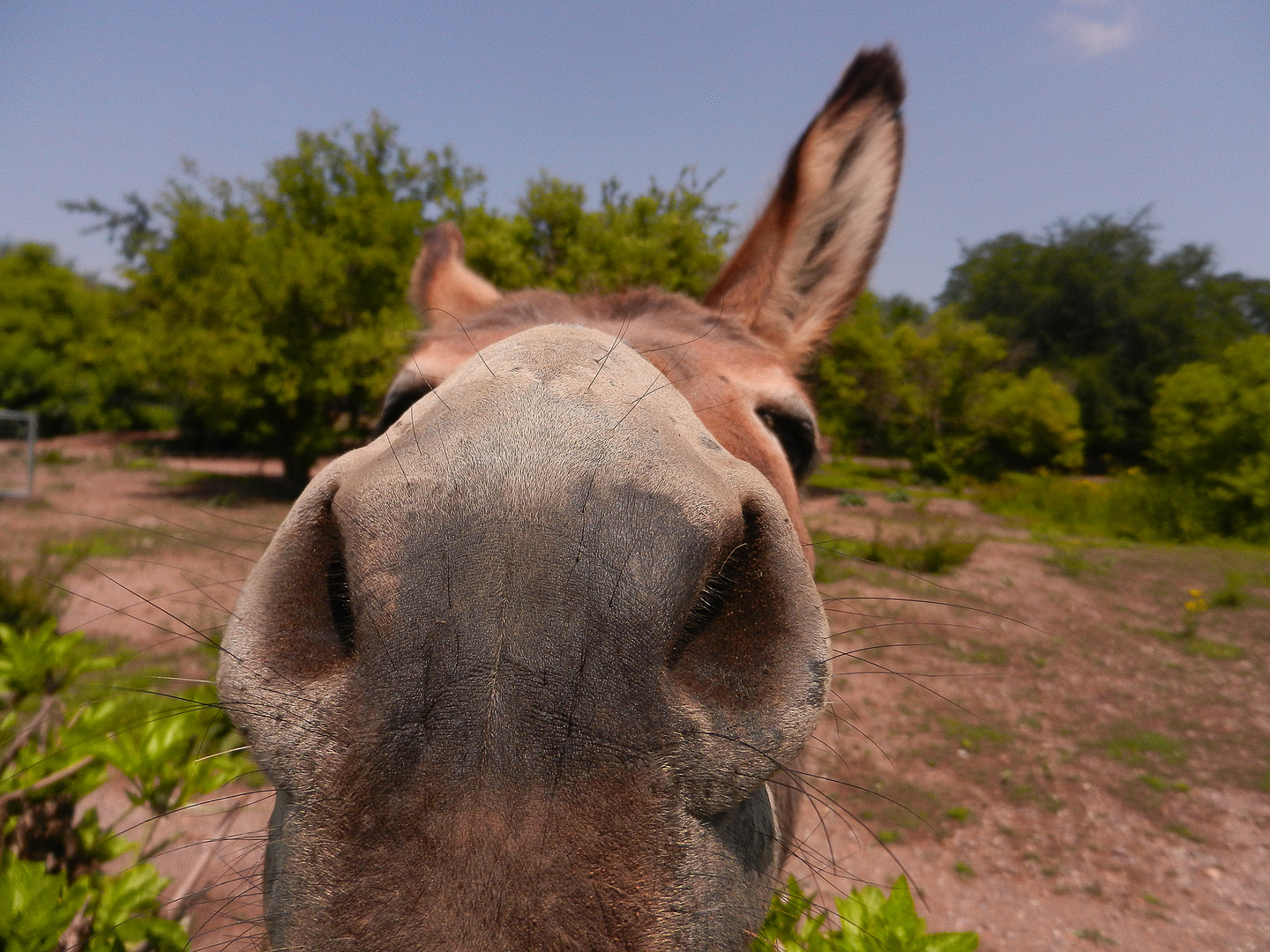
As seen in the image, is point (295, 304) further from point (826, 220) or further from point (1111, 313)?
point (1111, 313)

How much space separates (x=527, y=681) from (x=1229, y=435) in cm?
2849

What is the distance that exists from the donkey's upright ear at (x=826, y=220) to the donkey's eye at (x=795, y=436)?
77 centimetres

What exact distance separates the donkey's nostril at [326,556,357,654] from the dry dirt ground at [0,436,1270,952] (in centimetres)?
33

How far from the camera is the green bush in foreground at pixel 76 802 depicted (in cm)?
209

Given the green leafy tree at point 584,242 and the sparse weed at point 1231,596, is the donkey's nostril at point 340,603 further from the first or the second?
the sparse weed at point 1231,596

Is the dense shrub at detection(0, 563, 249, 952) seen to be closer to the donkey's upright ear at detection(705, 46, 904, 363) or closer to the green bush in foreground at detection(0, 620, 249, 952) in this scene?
the green bush in foreground at detection(0, 620, 249, 952)

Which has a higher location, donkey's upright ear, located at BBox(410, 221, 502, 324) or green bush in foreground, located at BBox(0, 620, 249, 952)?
donkey's upright ear, located at BBox(410, 221, 502, 324)

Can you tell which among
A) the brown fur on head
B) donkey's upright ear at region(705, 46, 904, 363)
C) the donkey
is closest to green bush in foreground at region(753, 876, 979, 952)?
the donkey

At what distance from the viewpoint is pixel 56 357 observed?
39.8 metres

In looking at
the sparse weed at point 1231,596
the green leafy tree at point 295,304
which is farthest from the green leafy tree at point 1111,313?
the green leafy tree at point 295,304

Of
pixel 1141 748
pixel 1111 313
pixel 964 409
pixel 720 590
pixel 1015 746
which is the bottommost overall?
pixel 1015 746

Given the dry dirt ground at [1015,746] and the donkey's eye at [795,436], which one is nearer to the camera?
the donkey's eye at [795,436]

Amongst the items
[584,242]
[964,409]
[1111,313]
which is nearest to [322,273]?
[584,242]

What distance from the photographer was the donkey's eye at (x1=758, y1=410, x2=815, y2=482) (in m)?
2.31
